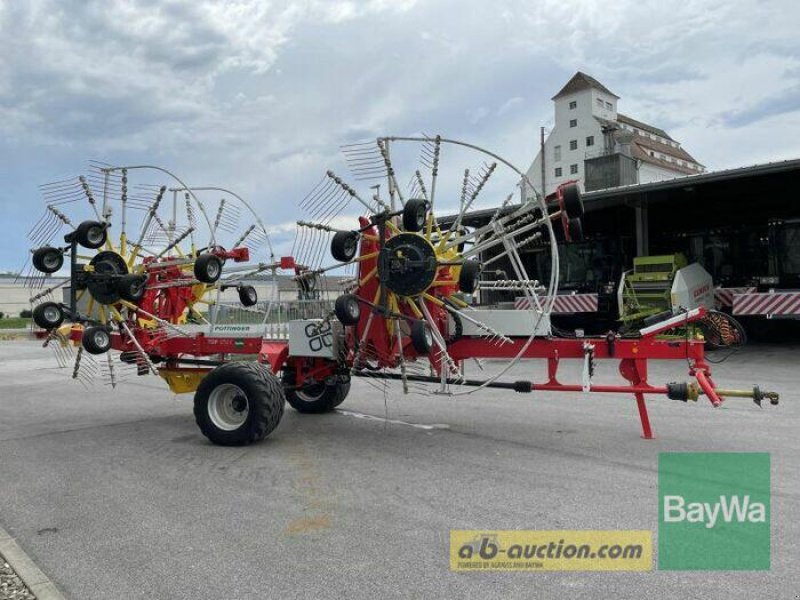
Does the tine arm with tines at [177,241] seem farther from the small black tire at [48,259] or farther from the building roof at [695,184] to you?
the building roof at [695,184]

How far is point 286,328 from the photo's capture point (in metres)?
7.86

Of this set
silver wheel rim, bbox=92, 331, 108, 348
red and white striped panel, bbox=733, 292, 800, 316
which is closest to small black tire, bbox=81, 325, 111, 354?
silver wheel rim, bbox=92, 331, 108, 348

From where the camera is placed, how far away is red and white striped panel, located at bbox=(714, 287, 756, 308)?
53.7ft

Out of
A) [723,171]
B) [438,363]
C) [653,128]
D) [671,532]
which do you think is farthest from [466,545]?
[653,128]

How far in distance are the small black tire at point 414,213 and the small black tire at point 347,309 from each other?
0.89 metres

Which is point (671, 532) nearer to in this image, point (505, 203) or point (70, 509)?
point (505, 203)

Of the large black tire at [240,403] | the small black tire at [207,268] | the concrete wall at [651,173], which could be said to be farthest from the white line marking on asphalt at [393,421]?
the concrete wall at [651,173]

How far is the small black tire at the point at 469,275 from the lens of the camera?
21.9 ft

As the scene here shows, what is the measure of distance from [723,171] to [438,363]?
12.3m

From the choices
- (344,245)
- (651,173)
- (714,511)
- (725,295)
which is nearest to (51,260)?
(344,245)

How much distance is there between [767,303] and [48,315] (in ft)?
47.3

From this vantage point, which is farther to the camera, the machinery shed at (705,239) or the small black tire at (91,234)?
the machinery shed at (705,239)

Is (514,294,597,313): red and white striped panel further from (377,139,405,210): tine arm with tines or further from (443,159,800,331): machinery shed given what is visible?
(377,139,405,210): tine arm with tines

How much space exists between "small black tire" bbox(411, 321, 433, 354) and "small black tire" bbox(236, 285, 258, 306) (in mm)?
3193
